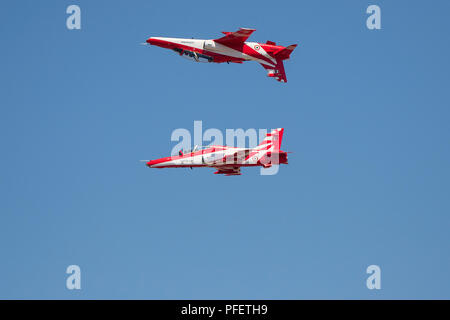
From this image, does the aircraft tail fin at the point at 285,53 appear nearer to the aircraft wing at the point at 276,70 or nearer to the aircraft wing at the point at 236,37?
the aircraft wing at the point at 276,70

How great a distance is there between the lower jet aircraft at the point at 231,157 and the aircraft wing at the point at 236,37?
8.08 m

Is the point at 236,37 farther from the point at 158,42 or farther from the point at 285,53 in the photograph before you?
the point at 158,42

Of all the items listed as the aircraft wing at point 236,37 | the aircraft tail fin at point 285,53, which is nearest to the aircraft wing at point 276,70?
the aircraft tail fin at point 285,53

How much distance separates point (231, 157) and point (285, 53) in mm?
10664

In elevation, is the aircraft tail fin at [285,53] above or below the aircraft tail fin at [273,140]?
above

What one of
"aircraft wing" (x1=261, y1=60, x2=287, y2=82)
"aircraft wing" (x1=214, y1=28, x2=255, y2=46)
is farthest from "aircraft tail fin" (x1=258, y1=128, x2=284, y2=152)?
"aircraft wing" (x1=214, y1=28, x2=255, y2=46)

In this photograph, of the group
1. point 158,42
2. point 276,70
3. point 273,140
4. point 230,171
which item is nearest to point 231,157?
point 230,171

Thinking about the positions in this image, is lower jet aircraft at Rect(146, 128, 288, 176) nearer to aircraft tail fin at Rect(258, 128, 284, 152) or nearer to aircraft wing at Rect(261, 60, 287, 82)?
aircraft tail fin at Rect(258, 128, 284, 152)

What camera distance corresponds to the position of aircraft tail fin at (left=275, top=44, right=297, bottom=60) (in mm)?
94125

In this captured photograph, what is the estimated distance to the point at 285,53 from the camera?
94.6 metres

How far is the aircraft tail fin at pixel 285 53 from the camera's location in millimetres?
94125

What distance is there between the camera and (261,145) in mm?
92812
